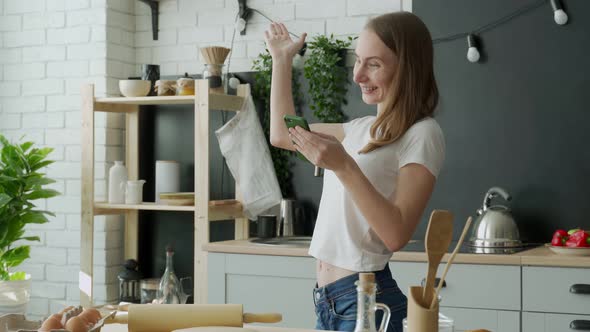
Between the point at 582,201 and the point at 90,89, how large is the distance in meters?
2.50

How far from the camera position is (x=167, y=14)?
15.7 ft

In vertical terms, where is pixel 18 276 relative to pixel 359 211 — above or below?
below

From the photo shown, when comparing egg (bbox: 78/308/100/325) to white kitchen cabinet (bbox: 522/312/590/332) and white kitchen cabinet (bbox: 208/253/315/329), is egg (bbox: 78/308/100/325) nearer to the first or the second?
white kitchen cabinet (bbox: 208/253/315/329)

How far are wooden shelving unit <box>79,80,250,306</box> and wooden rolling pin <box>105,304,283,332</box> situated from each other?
7.37ft

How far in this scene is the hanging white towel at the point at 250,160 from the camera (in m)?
4.31

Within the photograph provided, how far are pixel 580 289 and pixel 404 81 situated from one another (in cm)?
154

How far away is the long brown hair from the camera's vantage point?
2111mm

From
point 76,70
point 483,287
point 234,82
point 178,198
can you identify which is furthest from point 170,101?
point 483,287

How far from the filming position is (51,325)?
1639mm

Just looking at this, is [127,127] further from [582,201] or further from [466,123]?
[582,201]

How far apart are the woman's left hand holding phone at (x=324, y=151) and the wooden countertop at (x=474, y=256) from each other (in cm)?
155

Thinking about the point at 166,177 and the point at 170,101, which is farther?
the point at 166,177

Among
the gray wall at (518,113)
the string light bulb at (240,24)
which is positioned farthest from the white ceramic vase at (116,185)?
the gray wall at (518,113)

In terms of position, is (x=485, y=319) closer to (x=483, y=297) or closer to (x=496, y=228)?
(x=483, y=297)
